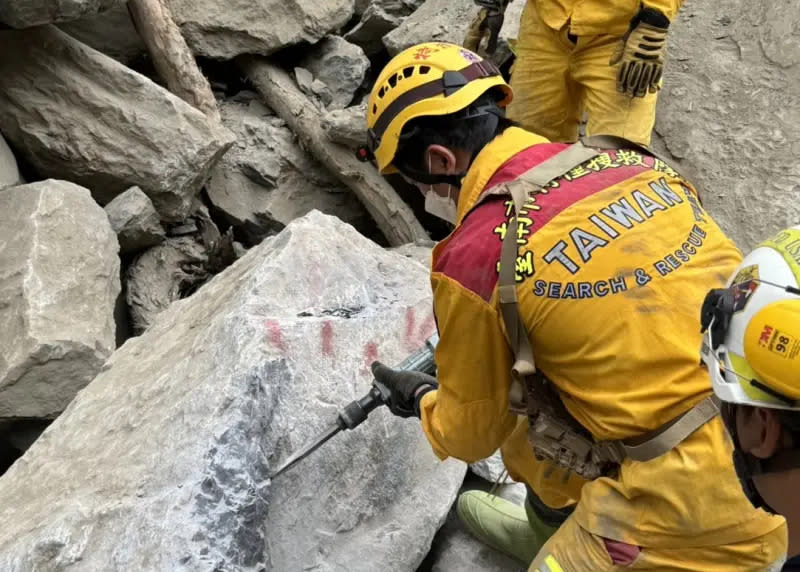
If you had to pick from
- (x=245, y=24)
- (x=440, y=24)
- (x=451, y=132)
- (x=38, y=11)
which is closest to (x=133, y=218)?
(x=38, y=11)

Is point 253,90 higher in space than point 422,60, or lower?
lower

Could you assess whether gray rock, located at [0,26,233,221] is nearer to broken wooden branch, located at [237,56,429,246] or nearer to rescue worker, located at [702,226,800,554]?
broken wooden branch, located at [237,56,429,246]

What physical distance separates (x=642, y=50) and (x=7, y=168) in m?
3.57

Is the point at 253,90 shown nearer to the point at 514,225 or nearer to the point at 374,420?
the point at 374,420

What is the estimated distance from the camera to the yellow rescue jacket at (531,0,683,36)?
371 cm

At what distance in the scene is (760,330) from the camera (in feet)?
4.38

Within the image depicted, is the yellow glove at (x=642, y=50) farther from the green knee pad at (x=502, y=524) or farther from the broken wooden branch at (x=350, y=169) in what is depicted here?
the green knee pad at (x=502, y=524)

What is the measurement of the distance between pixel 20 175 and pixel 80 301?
129cm

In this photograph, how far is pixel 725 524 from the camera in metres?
1.88

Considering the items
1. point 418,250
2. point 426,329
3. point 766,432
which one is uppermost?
point 766,432

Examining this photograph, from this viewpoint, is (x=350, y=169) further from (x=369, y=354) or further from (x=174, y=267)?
(x=369, y=354)

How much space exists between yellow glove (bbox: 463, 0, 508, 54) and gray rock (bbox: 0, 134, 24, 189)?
2.79 m

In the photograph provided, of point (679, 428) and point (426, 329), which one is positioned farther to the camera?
point (426, 329)

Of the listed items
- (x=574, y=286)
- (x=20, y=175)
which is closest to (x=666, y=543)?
(x=574, y=286)
